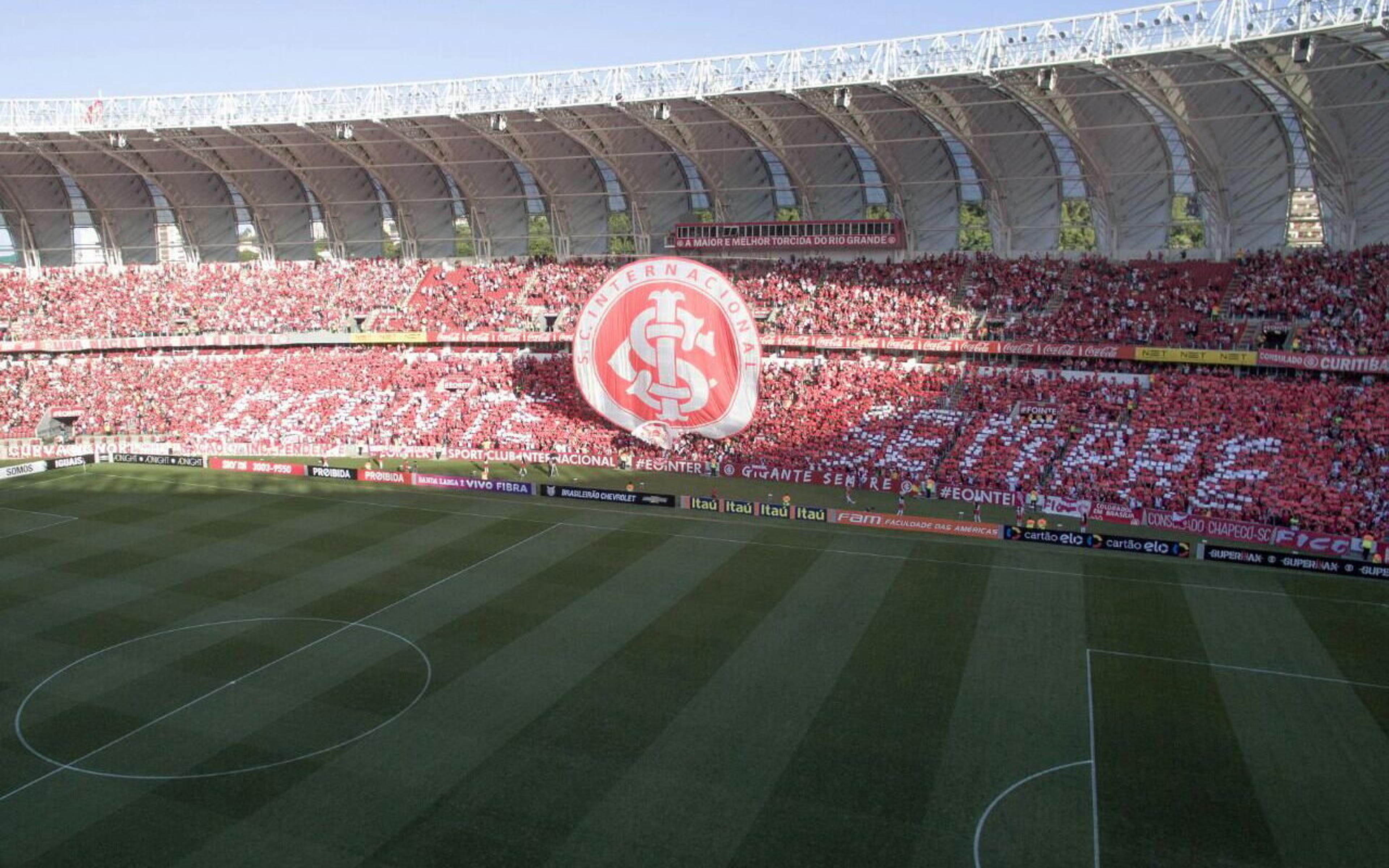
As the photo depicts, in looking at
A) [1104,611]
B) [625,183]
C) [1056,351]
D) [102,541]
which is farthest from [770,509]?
[625,183]

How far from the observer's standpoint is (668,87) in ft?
156

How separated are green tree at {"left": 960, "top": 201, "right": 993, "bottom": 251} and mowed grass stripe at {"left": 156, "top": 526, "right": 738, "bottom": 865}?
33.7 m

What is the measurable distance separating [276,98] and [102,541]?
1224 inches

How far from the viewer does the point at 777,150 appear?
51906 mm

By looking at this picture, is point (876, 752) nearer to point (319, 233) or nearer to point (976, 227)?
point (976, 227)

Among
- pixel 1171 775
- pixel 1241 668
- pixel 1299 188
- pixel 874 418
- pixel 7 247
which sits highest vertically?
pixel 1299 188

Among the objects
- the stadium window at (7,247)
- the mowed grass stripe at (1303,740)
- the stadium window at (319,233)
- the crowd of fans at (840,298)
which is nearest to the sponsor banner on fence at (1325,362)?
the crowd of fans at (840,298)

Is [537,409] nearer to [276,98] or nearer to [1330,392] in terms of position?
[276,98]

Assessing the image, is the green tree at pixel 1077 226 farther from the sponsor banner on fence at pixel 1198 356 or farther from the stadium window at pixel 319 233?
the stadium window at pixel 319 233

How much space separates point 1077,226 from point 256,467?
45074 mm

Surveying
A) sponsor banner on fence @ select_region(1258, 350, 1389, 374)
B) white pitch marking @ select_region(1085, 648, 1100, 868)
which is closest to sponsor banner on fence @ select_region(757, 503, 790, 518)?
white pitch marking @ select_region(1085, 648, 1100, 868)

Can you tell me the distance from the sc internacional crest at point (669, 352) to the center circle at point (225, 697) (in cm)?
1934

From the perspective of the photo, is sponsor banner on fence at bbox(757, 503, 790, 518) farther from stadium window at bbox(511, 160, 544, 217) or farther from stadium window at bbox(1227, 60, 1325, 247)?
stadium window at bbox(511, 160, 544, 217)

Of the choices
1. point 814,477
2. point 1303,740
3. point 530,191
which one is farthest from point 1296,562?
point 530,191
